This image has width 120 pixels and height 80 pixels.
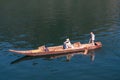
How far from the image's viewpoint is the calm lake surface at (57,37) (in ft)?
130

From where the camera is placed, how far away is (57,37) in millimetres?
58312

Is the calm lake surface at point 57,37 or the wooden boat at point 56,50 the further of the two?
the wooden boat at point 56,50

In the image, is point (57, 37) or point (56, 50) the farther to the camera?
point (57, 37)

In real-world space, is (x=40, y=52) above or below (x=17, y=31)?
below

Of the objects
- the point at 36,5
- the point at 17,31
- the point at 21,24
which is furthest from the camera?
the point at 36,5

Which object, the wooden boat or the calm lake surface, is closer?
the calm lake surface

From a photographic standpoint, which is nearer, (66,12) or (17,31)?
(17,31)

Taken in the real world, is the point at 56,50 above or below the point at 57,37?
below

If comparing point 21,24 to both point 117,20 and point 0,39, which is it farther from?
point 117,20

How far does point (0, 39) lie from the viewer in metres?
58.6

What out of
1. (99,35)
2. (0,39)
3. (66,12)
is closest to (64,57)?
(99,35)

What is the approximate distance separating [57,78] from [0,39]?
959 inches

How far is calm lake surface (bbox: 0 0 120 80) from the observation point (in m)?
39.7

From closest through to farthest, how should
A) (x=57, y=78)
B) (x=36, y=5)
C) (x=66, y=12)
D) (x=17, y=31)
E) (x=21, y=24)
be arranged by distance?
(x=57, y=78)
(x=17, y=31)
(x=21, y=24)
(x=66, y=12)
(x=36, y=5)
